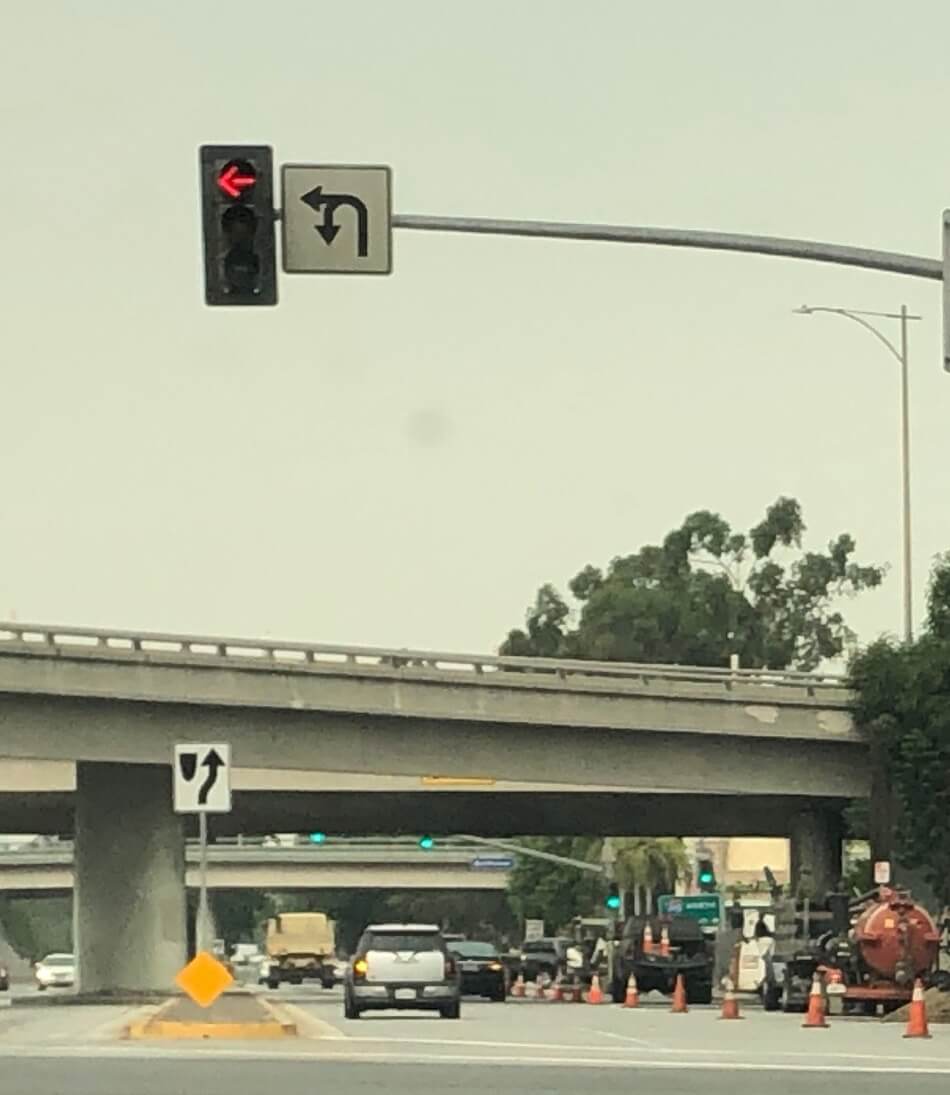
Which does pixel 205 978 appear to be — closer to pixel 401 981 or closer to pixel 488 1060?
pixel 488 1060

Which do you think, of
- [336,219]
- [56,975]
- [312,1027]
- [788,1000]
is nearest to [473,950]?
[788,1000]

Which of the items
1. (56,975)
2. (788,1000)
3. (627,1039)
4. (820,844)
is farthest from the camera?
(56,975)

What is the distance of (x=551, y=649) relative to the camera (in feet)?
431

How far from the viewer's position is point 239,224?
70.8ft

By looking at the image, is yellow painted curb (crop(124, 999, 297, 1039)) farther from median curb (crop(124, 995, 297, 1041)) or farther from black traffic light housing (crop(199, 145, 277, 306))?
black traffic light housing (crop(199, 145, 277, 306))

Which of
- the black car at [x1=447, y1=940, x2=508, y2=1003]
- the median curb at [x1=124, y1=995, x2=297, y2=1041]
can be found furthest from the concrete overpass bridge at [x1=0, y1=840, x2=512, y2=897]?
the median curb at [x1=124, y1=995, x2=297, y2=1041]

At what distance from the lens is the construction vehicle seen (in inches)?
3634

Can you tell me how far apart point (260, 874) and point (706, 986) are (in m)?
54.2

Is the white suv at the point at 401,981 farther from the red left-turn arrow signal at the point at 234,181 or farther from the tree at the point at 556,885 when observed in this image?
the tree at the point at 556,885

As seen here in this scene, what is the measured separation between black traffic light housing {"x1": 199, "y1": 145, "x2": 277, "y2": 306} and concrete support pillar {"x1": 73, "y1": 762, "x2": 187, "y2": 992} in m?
42.9

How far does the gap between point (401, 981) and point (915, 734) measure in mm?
21402

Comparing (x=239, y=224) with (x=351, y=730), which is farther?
(x=351, y=730)

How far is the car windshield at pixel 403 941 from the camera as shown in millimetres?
45375

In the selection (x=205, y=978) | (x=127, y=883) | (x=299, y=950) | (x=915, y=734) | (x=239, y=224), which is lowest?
(x=299, y=950)
